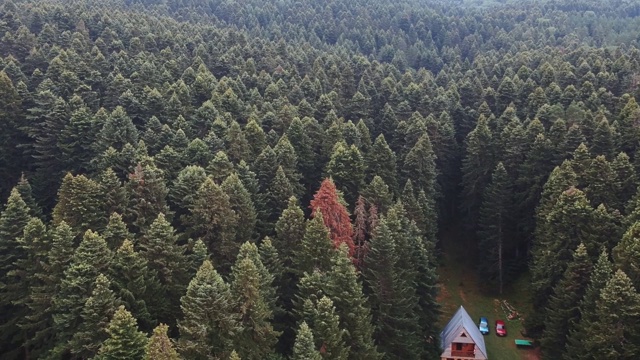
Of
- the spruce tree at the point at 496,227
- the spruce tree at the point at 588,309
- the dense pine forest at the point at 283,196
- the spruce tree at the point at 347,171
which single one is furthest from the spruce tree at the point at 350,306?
the spruce tree at the point at 496,227

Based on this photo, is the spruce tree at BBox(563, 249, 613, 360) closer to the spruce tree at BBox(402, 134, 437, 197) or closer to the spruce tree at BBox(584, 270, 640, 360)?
the spruce tree at BBox(584, 270, 640, 360)

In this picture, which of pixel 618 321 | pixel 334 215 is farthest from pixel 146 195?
pixel 618 321

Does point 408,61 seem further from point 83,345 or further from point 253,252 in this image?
point 83,345

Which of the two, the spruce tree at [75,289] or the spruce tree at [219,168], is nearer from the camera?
the spruce tree at [75,289]

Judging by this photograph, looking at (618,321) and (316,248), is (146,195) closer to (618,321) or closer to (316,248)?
(316,248)

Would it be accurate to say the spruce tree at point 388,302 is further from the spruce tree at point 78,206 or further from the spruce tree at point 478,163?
the spruce tree at point 478,163

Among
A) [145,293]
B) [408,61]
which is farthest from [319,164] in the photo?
[408,61]
